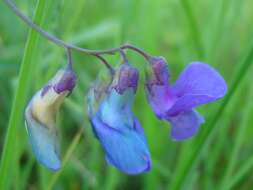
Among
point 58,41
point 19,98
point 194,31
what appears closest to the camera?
point 58,41

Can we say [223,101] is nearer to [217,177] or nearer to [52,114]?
[52,114]

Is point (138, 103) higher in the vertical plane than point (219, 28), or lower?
lower

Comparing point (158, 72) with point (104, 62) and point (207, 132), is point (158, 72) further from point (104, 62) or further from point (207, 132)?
point (207, 132)

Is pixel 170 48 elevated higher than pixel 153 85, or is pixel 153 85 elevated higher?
pixel 153 85

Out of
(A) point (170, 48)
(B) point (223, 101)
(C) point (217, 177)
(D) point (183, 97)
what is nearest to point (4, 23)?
(A) point (170, 48)

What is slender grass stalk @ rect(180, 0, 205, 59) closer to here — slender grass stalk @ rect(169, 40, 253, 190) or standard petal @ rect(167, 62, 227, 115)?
slender grass stalk @ rect(169, 40, 253, 190)

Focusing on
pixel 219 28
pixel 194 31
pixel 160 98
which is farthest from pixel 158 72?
pixel 219 28
